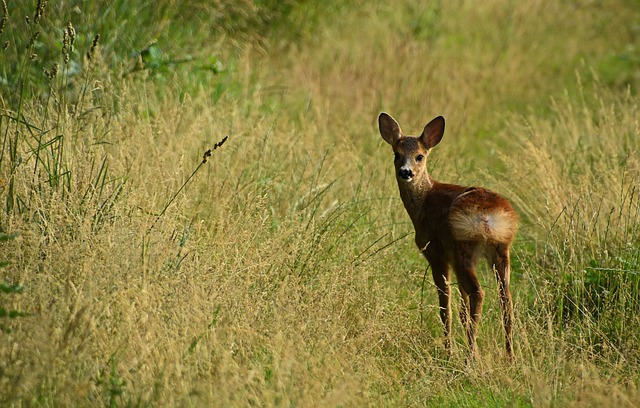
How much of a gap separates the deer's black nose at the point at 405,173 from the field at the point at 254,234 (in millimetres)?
416

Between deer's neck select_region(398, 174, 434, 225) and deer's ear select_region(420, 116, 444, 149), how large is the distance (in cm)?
36

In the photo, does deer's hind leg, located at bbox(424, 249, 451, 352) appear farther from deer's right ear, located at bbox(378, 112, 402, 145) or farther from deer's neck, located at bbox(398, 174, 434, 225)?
deer's right ear, located at bbox(378, 112, 402, 145)

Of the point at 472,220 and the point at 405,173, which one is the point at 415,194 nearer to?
the point at 405,173

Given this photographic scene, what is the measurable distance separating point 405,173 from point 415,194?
0.16 meters

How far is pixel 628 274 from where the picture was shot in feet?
17.5

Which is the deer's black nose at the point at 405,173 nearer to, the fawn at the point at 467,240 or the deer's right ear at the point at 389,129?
the fawn at the point at 467,240

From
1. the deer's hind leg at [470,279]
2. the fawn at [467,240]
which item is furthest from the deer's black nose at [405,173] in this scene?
the deer's hind leg at [470,279]

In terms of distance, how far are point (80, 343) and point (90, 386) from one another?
0.26m

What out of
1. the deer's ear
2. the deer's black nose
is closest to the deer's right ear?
the deer's ear

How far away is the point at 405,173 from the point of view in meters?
5.76

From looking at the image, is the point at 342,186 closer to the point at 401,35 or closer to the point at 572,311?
the point at 572,311

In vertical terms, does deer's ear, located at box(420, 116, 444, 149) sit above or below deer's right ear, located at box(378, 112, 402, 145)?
below

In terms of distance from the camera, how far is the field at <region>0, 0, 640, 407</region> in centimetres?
415

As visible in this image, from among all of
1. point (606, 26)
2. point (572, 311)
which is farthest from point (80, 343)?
point (606, 26)
